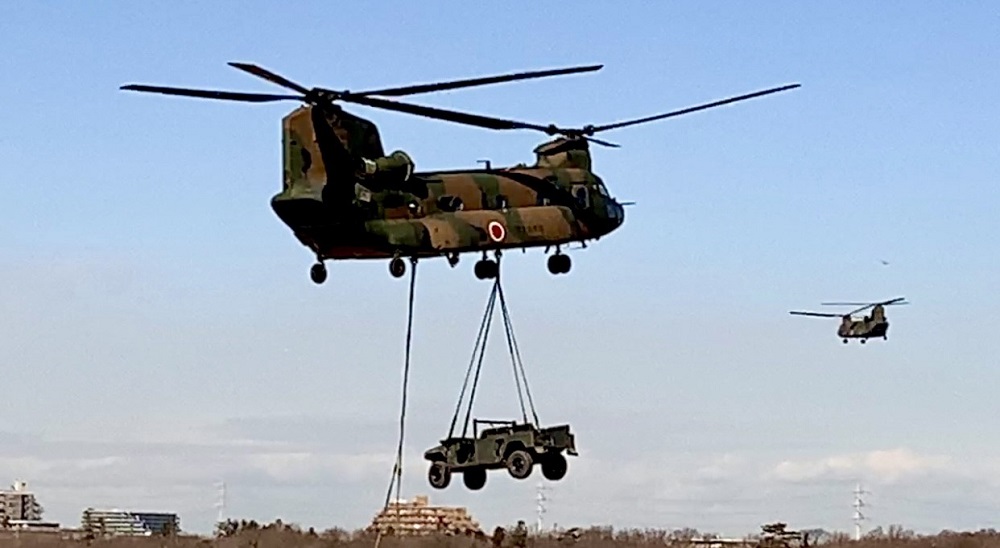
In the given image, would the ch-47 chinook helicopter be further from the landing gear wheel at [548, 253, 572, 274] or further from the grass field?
the grass field

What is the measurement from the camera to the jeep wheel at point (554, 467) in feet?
136

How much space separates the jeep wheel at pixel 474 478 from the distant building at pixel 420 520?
3542mm

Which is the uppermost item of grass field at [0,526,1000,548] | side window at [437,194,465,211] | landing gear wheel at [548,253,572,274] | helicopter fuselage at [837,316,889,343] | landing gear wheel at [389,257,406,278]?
helicopter fuselage at [837,316,889,343]

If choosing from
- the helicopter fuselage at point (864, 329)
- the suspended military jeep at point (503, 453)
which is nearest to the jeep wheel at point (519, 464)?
the suspended military jeep at point (503, 453)

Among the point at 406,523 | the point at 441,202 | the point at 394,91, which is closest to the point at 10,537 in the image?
the point at 406,523

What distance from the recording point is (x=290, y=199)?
4188cm

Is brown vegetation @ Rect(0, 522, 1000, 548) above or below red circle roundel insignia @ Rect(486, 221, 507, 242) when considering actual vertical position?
below

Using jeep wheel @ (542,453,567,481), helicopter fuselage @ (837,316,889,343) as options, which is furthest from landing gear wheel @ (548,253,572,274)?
helicopter fuselage @ (837,316,889,343)

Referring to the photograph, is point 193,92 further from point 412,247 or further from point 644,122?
point 644,122

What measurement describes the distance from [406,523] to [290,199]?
2013 cm

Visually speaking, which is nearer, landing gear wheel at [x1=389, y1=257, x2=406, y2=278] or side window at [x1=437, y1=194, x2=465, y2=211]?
landing gear wheel at [x1=389, y1=257, x2=406, y2=278]

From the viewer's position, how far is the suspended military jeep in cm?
4131

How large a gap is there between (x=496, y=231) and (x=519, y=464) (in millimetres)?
5600

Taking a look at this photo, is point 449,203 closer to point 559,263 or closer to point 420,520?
point 559,263
